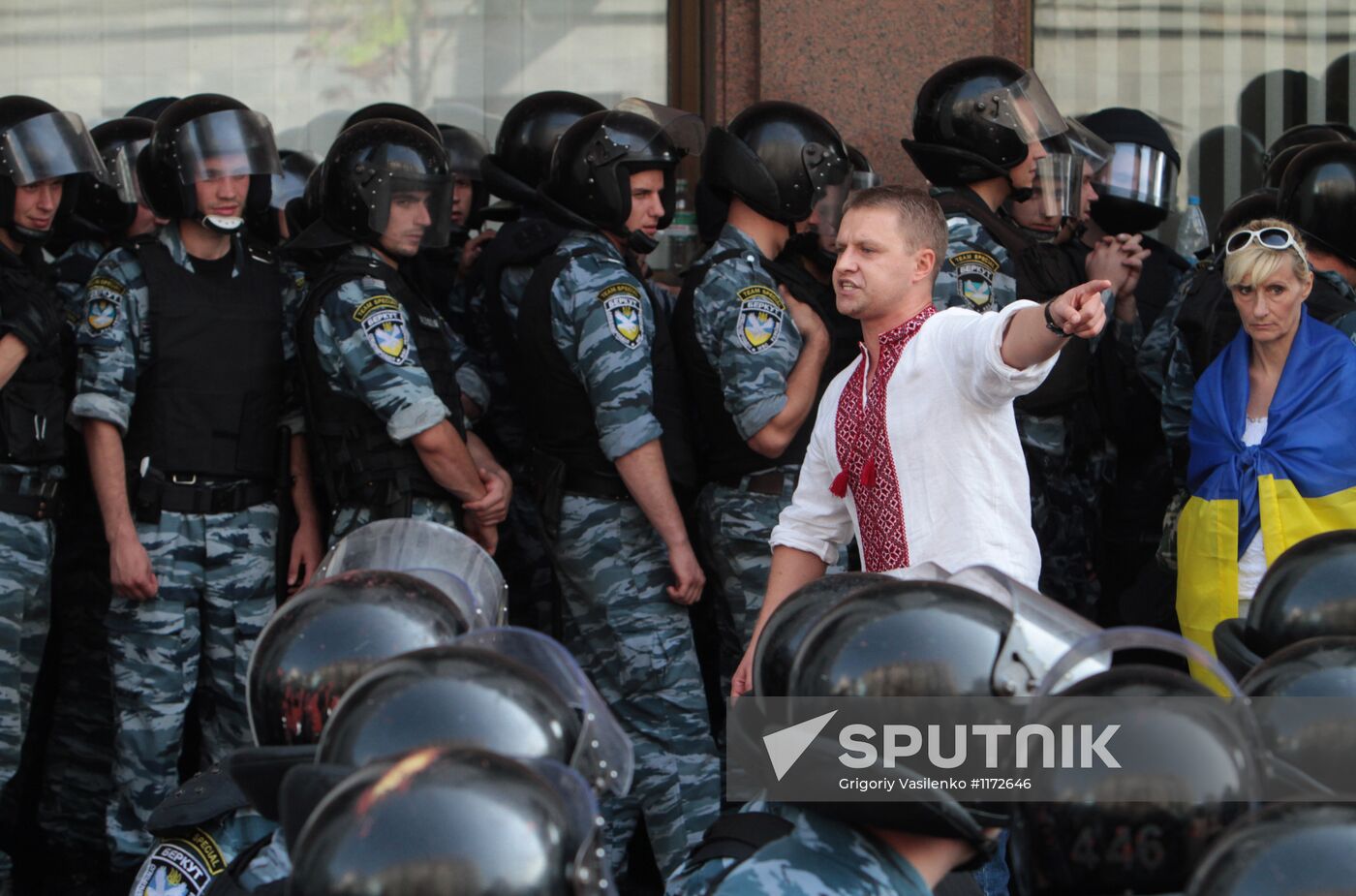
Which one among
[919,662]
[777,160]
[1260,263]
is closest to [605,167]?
[777,160]

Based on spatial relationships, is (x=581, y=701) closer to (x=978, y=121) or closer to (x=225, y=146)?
(x=225, y=146)

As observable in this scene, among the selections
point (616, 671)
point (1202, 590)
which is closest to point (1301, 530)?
point (1202, 590)

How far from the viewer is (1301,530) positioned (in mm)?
4215

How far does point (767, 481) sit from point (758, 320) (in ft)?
1.51

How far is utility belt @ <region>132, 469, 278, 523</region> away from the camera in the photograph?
15.5ft

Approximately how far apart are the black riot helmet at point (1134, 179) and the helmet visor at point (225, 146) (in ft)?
9.15

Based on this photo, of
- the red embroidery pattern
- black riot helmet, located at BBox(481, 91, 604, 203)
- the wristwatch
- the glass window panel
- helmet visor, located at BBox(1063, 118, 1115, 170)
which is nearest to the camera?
the wristwatch

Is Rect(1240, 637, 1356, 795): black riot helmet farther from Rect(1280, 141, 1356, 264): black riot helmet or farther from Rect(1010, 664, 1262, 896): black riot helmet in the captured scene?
Rect(1280, 141, 1356, 264): black riot helmet

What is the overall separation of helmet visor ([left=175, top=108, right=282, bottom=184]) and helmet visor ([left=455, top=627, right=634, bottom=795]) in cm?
288

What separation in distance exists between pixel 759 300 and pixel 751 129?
660mm

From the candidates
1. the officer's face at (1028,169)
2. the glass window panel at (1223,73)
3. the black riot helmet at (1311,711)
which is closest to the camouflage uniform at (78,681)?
the officer's face at (1028,169)

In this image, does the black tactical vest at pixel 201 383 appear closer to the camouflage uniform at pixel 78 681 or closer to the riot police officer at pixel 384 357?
the riot police officer at pixel 384 357

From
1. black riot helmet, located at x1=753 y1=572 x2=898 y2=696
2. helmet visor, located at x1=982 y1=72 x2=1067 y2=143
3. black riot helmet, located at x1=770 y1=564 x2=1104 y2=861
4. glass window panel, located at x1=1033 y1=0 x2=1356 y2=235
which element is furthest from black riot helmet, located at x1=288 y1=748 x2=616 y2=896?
glass window panel, located at x1=1033 y1=0 x2=1356 y2=235

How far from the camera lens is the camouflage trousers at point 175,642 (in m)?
4.64
